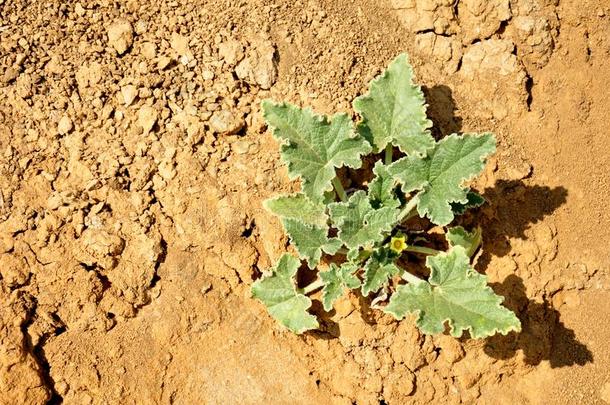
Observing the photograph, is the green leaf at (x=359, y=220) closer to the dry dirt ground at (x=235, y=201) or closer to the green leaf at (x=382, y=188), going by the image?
the green leaf at (x=382, y=188)

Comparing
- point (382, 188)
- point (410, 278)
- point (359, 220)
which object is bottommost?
Answer: point (410, 278)

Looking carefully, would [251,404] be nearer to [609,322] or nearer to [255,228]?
[255,228]

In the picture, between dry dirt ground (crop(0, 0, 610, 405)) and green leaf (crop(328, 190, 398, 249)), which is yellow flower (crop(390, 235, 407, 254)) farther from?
dry dirt ground (crop(0, 0, 610, 405))

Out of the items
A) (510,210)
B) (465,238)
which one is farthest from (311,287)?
(510,210)

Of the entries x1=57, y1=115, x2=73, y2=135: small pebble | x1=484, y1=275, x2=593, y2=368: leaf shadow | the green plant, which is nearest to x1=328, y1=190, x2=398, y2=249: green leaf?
the green plant

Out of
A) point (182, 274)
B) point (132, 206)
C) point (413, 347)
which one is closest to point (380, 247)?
point (413, 347)

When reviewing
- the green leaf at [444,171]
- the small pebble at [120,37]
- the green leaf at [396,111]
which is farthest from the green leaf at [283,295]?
the small pebble at [120,37]

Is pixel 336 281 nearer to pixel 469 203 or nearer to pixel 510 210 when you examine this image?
pixel 469 203
